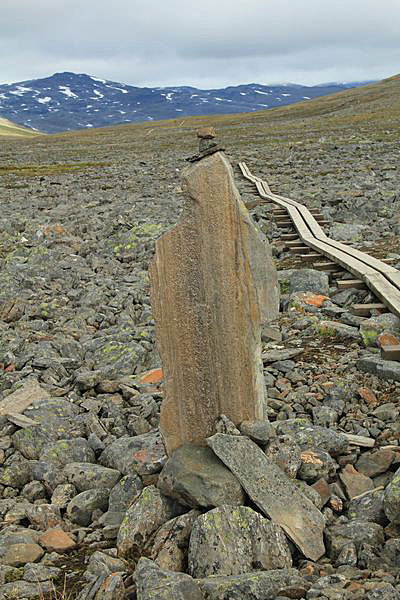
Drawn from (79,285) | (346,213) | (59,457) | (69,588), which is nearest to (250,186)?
(346,213)

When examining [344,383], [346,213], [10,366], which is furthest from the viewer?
[346,213]

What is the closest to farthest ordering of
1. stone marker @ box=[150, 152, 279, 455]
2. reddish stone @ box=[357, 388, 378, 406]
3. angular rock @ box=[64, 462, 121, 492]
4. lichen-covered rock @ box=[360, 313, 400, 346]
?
stone marker @ box=[150, 152, 279, 455]
angular rock @ box=[64, 462, 121, 492]
reddish stone @ box=[357, 388, 378, 406]
lichen-covered rock @ box=[360, 313, 400, 346]

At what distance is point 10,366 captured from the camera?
999 cm

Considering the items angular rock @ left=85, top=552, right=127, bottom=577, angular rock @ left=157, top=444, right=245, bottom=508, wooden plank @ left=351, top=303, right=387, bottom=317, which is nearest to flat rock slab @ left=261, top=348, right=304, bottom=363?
wooden plank @ left=351, top=303, right=387, bottom=317

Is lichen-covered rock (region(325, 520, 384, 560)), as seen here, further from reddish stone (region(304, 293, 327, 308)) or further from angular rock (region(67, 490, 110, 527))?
reddish stone (region(304, 293, 327, 308))

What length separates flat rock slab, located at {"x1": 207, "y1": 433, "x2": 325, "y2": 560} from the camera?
16.4 feet

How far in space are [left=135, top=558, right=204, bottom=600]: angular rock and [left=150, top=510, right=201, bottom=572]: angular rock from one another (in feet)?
1.25

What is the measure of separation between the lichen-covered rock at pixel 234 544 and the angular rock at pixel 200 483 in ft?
0.96

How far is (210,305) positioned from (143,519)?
2.10m

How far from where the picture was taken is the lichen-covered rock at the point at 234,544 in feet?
15.4

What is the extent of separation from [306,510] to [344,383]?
126 inches

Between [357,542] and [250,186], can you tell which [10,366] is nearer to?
[357,542]

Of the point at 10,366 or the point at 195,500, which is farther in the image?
the point at 10,366

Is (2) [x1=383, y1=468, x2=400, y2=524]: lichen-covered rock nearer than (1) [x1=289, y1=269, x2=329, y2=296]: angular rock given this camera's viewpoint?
Yes
